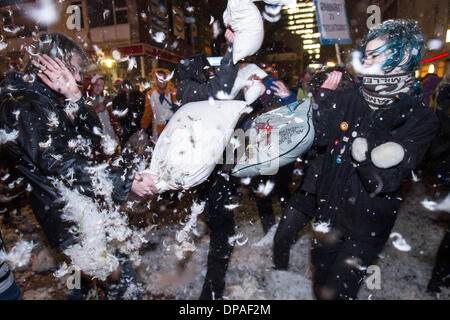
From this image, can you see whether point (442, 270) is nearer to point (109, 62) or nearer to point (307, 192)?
point (307, 192)

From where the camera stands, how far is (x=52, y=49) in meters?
1.82

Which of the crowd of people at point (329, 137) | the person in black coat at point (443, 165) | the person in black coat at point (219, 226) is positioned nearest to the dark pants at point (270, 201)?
the person in black coat at point (219, 226)

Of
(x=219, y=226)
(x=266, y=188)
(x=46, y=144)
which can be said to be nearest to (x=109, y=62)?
(x=266, y=188)

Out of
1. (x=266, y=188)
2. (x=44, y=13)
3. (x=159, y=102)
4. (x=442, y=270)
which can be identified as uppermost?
(x=44, y=13)

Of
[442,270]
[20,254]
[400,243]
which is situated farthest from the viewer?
[20,254]

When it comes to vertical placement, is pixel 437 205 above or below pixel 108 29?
below

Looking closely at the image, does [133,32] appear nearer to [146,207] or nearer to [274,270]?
[146,207]

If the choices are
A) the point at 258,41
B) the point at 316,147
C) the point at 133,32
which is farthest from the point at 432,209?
the point at 133,32

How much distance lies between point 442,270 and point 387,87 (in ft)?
6.94

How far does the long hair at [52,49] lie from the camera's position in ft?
5.78

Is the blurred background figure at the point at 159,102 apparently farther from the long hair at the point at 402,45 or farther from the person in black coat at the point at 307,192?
the long hair at the point at 402,45

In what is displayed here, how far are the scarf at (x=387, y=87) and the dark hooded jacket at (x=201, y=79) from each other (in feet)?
3.16

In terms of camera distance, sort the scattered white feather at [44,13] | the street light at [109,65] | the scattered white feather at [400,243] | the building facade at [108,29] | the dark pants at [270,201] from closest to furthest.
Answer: the scattered white feather at [400,243], the dark pants at [270,201], the street light at [109,65], the building facade at [108,29], the scattered white feather at [44,13]
